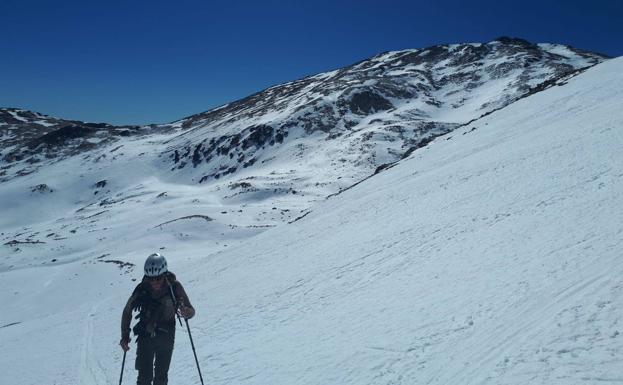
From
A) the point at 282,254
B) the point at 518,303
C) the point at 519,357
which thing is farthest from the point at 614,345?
the point at 282,254

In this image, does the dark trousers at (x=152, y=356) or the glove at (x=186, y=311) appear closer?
the dark trousers at (x=152, y=356)

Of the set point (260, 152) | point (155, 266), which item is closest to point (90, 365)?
point (155, 266)

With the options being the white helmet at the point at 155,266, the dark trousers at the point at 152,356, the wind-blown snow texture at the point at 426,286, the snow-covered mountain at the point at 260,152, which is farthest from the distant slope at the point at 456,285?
the snow-covered mountain at the point at 260,152

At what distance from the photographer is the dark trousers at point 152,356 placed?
842 cm

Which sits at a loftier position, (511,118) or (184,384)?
(511,118)

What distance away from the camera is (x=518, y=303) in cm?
932

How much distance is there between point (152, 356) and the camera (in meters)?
8.52

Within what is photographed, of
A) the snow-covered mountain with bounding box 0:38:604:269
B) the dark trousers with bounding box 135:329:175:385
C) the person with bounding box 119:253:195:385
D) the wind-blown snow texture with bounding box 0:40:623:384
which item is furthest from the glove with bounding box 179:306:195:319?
the snow-covered mountain with bounding box 0:38:604:269

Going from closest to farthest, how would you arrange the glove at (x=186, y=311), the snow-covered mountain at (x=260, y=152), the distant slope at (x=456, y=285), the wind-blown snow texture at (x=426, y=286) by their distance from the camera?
the distant slope at (x=456, y=285)
the wind-blown snow texture at (x=426, y=286)
the glove at (x=186, y=311)
the snow-covered mountain at (x=260, y=152)

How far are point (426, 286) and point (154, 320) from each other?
7.33m

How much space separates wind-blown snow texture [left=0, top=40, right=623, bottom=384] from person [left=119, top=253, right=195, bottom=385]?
8.12 ft

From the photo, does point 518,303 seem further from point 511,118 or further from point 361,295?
point 511,118

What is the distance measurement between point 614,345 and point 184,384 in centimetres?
929

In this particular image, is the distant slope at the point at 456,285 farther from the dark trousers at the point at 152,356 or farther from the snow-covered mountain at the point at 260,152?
the snow-covered mountain at the point at 260,152
